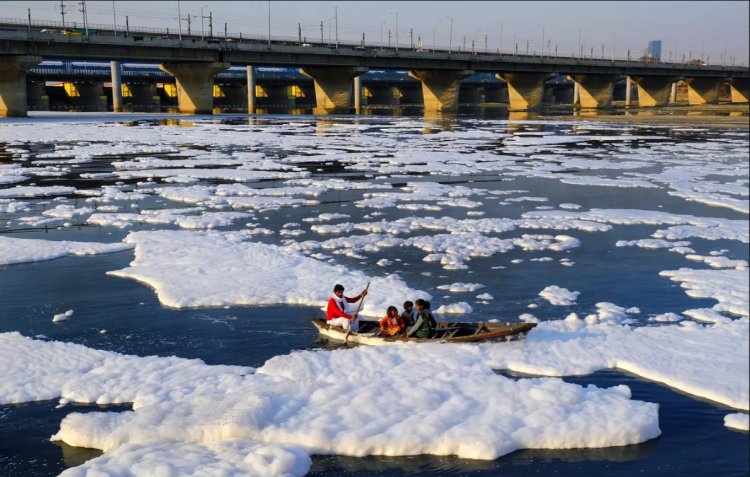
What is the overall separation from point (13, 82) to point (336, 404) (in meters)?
80.9

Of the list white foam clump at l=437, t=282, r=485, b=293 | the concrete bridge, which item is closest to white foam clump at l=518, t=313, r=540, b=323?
white foam clump at l=437, t=282, r=485, b=293

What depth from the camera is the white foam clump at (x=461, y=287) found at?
639 inches

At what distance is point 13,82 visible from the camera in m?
79.8

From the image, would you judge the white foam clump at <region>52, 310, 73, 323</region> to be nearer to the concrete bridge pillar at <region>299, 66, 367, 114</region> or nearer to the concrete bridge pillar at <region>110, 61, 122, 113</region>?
the concrete bridge pillar at <region>299, 66, 367, 114</region>

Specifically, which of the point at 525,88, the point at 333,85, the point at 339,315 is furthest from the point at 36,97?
the point at 339,315

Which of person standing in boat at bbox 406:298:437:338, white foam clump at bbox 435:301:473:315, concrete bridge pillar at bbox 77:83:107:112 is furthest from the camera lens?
concrete bridge pillar at bbox 77:83:107:112

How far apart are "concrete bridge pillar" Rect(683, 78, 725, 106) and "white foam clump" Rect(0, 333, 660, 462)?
160 meters

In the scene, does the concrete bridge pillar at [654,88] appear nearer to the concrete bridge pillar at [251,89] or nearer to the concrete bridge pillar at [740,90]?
the concrete bridge pillar at [740,90]

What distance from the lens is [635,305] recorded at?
50.0ft

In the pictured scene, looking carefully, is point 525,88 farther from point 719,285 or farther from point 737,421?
point 737,421

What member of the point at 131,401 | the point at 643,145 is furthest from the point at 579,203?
the point at 643,145

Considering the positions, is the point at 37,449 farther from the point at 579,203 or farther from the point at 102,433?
the point at 579,203

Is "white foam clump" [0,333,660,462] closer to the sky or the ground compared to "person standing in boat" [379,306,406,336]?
closer to the ground

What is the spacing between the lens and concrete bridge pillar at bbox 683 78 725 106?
155 metres
